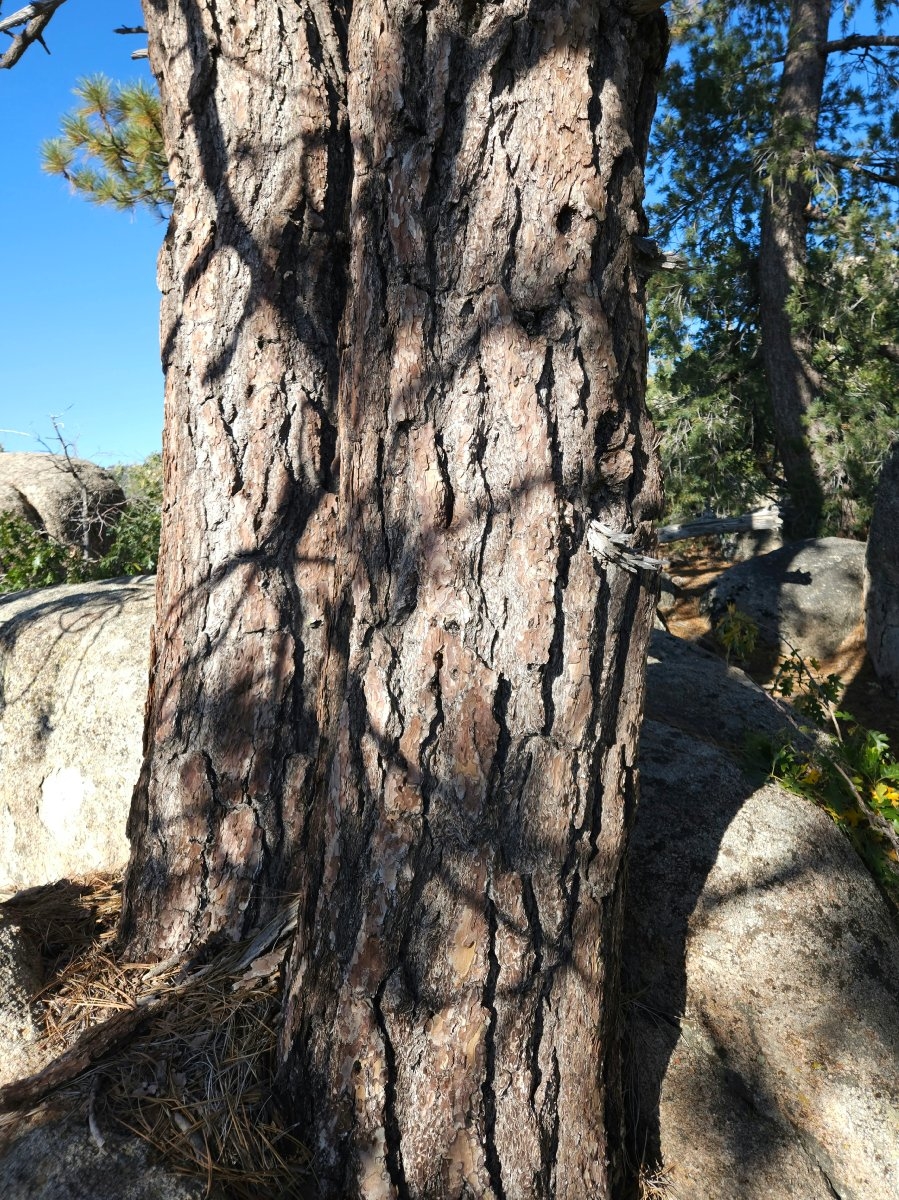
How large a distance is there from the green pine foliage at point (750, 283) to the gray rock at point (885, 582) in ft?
5.74

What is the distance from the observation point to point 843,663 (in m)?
7.96

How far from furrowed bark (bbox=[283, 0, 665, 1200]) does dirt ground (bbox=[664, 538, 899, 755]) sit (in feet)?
13.8

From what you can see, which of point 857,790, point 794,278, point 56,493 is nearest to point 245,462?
point 857,790

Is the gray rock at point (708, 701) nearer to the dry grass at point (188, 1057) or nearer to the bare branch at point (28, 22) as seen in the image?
the dry grass at point (188, 1057)

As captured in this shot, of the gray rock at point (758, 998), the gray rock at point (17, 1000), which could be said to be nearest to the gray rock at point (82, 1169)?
the gray rock at point (17, 1000)

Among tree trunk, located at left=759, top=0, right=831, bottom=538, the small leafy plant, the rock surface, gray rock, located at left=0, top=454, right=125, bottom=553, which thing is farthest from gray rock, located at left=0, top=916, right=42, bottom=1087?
tree trunk, located at left=759, top=0, right=831, bottom=538

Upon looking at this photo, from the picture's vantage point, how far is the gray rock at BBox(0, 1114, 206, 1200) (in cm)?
182

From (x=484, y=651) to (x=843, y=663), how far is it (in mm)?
6919

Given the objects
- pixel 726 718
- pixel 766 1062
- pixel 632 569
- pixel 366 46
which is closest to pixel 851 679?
pixel 726 718

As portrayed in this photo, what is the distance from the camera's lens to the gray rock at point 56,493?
32.2ft

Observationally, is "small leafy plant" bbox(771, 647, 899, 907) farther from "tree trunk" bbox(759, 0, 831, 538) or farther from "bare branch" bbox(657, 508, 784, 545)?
"bare branch" bbox(657, 508, 784, 545)

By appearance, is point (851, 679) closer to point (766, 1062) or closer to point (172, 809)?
point (766, 1062)

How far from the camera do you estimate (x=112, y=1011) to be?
2.47m

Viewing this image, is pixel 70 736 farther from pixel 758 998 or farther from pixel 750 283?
pixel 750 283
